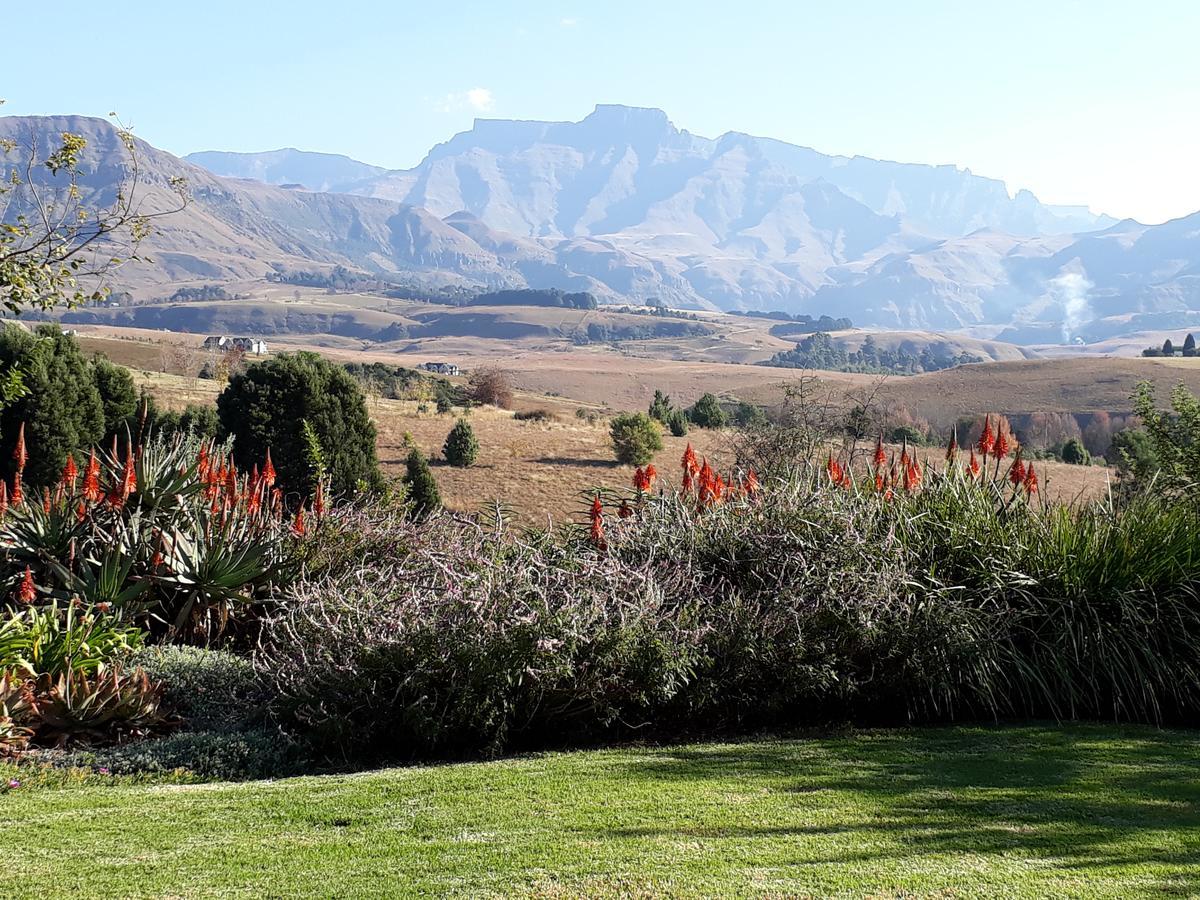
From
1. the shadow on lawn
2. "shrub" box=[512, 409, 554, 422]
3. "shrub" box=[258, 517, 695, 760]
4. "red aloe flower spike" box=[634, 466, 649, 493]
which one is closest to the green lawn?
the shadow on lawn

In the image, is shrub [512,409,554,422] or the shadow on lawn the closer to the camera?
the shadow on lawn

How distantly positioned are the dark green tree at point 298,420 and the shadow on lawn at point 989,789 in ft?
42.9

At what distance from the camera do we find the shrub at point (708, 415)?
41.9 metres

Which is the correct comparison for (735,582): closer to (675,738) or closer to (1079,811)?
(675,738)

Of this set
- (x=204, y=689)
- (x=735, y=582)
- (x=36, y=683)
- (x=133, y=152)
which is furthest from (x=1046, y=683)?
(x=133, y=152)

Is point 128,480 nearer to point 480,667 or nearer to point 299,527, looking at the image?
point 299,527

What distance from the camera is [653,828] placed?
15.3 ft

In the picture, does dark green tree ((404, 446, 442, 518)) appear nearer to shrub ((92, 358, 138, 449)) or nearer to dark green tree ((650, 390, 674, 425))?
shrub ((92, 358, 138, 449))

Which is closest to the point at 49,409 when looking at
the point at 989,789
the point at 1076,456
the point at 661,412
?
the point at 989,789

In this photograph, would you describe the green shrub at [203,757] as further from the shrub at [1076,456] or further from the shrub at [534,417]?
the shrub at [1076,456]

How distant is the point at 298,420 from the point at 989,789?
49.1ft

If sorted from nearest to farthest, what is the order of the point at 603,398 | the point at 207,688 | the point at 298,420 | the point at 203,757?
the point at 203,757, the point at 207,688, the point at 298,420, the point at 603,398

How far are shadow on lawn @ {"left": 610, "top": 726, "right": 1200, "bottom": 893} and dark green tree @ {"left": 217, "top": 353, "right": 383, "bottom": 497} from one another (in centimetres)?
1306

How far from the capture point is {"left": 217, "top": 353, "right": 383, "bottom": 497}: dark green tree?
18.3m
